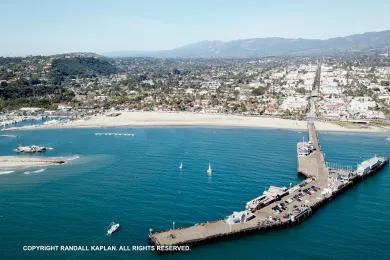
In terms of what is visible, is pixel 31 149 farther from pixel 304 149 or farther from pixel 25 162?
pixel 304 149

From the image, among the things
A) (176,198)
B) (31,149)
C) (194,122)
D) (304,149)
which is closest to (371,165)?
(304,149)

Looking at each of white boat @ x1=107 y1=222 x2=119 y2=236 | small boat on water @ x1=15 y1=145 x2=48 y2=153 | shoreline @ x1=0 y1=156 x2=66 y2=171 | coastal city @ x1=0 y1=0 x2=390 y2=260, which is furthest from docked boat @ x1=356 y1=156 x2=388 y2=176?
small boat on water @ x1=15 y1=145 x2=48 y2=153

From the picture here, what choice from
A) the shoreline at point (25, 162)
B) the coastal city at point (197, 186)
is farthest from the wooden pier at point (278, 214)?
the shoreline at point (25, 162)

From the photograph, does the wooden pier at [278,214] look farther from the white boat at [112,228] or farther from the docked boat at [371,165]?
the white boat at [112,228]

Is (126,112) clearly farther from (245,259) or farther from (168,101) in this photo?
(245,259)

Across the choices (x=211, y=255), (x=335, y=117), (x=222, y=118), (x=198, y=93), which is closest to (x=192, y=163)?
(x=211, y=255)

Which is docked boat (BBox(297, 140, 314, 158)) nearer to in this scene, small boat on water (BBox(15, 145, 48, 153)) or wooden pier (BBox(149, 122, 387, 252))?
wooden pier (BBox(149, 122, 387, 252))
